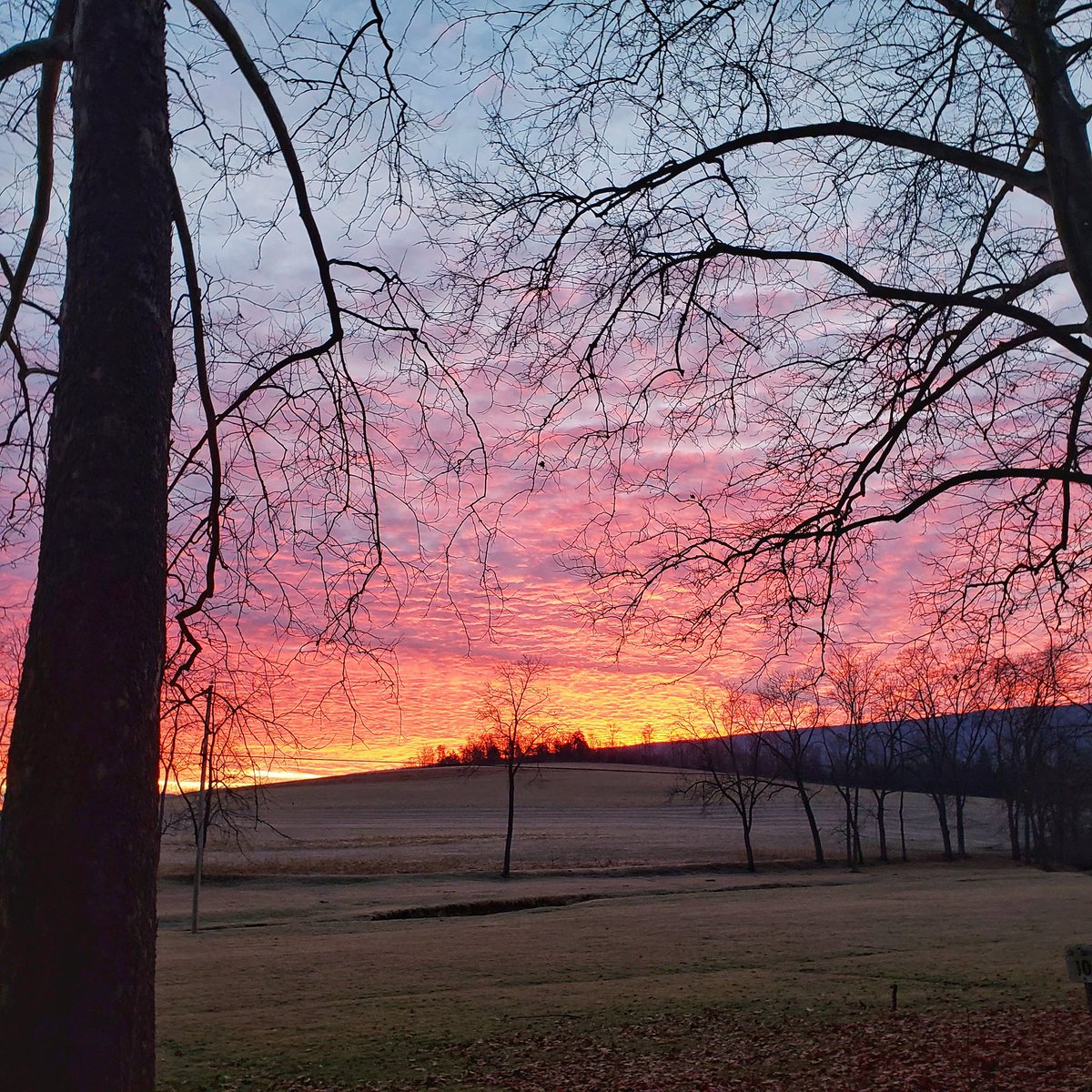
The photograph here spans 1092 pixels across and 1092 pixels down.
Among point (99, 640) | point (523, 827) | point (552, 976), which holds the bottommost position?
point (523, 827)

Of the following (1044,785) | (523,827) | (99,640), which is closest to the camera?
(99,640)

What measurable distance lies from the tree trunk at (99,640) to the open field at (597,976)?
7131 millimetres

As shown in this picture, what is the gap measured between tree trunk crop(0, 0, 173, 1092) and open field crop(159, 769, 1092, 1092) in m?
Answer: 7.13

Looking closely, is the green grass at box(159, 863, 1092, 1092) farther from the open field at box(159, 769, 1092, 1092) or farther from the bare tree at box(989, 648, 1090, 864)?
the bare tree at box(989, 648, 1090, 864)

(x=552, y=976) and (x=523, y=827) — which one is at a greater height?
(x=552, y=976)

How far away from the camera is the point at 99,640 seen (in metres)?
3.74

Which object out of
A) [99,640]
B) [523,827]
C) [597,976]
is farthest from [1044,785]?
[99,640]

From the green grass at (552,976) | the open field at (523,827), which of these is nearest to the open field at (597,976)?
the green grass at (552,976)

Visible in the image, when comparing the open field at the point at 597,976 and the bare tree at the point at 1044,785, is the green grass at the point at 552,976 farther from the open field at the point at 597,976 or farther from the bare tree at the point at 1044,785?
the bare tree at the point at 1044,785

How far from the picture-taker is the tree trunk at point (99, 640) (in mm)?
3479

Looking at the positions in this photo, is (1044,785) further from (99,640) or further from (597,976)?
(99,640)

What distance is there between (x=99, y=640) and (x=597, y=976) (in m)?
14.9

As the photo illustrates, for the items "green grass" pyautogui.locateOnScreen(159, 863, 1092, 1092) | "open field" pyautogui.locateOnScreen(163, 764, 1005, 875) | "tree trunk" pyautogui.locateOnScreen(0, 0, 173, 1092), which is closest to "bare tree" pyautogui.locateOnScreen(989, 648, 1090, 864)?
"open field" pyautogui.locateOnScreen(163, 764, 1005, 875)

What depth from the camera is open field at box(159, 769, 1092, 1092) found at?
35.0ft
